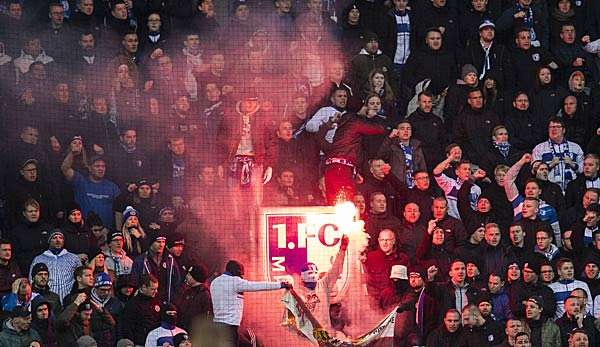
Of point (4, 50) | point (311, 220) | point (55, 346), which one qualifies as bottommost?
point (55, 346)

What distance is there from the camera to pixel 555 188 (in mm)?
16484

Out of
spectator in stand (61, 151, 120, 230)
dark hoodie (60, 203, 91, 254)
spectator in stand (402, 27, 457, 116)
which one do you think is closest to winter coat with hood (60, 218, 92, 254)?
dark hoodie (60, 203, 91, 254)

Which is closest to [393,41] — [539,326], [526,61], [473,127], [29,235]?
[473,127]

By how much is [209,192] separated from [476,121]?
7.87 feet

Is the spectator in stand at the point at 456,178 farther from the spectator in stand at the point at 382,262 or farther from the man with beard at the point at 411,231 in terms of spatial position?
the spectator in stand at the point at 382,262

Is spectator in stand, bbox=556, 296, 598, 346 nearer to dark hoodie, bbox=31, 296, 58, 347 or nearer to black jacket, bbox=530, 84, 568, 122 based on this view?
black jacket, bbox=530, 84, 568, 122

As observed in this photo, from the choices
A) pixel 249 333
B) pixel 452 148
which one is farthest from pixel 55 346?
pixel 452 148

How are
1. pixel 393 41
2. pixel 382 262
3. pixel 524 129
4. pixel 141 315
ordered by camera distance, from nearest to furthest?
pixel 141 315
pixel 382 262
pixel 524 129
pixel 393 41

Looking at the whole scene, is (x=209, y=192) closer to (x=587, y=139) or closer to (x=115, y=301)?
(x=115, y=301)

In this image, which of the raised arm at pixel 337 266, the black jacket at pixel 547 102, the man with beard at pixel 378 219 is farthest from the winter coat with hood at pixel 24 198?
the black jacket at pixel 547 102

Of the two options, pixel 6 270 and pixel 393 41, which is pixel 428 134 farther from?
pixel 6 270

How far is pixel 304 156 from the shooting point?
1633 centimetres

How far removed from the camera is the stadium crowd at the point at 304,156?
613 inches

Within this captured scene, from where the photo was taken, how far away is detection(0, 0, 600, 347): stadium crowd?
1558cm
